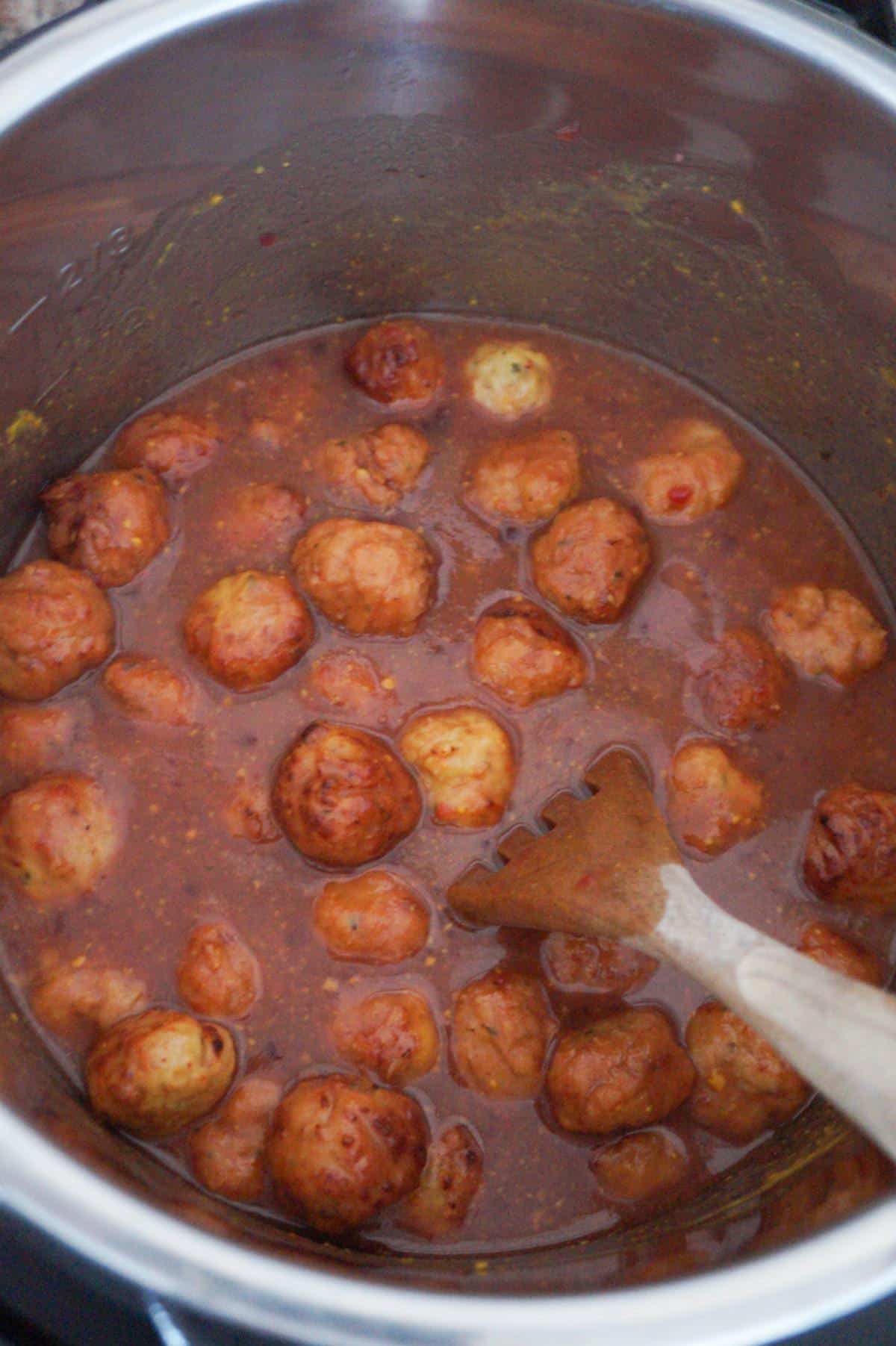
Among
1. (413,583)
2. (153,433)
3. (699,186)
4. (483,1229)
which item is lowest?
(483,1229)

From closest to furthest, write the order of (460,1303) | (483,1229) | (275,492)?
(460,1303) → (483,1229) → (275,492)

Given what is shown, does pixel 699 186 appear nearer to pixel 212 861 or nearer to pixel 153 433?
pixel 153 433

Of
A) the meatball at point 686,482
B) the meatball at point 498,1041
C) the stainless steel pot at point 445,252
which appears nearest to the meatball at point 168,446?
the stainless steel pot at point 445,252

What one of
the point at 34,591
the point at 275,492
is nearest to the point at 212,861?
the point at 34,591

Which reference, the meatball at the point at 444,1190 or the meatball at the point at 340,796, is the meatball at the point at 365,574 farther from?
the meatball at the point at 444,1190

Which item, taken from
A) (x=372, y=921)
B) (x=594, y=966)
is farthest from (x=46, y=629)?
(x=594, y=966)
